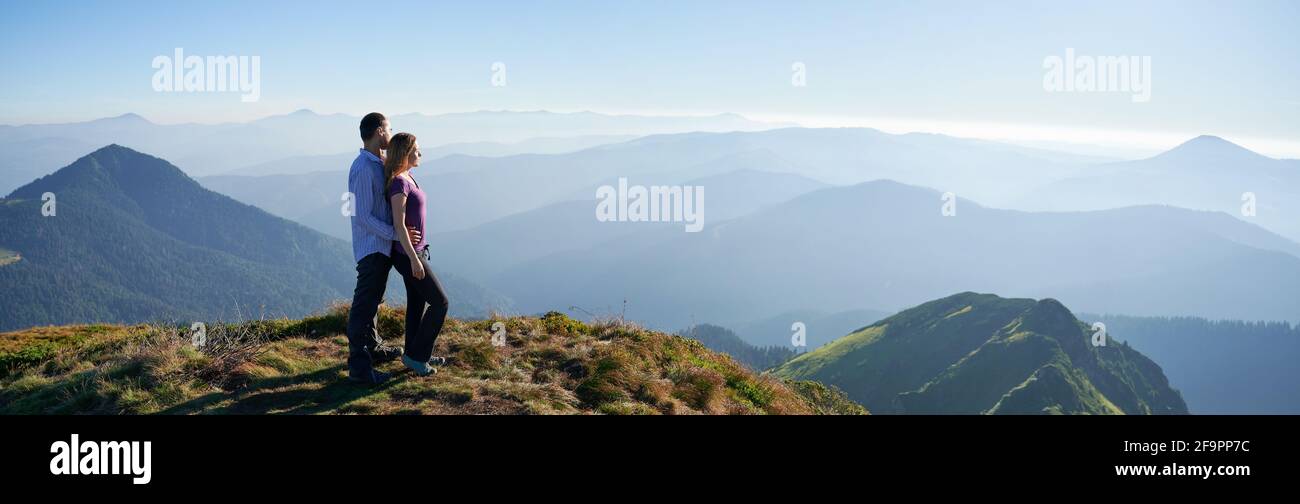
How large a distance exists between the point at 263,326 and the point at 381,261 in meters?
4.33

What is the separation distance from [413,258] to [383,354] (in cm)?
209

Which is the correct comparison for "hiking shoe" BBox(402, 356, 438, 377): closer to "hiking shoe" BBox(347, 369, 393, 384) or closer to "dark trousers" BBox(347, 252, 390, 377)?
"hiking shoe" BBox(347, 369, 393, 384)

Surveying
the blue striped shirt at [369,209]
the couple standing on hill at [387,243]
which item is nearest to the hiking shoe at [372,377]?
the couple standing on hill at [387,243]

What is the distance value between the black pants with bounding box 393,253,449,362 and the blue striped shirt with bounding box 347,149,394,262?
13.5 inches

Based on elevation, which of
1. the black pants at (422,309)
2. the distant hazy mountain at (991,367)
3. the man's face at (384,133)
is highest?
the man's face at (384,133)

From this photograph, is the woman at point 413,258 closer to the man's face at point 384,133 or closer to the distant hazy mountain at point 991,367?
the man's face at point 384,133

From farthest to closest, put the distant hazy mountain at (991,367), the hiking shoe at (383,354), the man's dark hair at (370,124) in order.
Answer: the distant hazy mountain at (991,367) → the hiking shoe at (383,354) → the man's dark hair at (370,124)

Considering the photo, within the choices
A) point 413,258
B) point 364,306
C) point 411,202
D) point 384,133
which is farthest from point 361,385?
point 384,133

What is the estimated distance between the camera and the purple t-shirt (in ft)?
26.5

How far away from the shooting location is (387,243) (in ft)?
27.7

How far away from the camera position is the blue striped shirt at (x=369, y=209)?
8242 mm

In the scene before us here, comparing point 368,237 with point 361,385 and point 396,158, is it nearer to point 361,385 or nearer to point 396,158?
point 396,158
